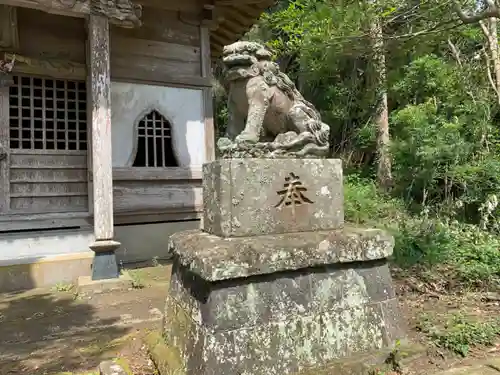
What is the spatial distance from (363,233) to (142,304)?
286 cm

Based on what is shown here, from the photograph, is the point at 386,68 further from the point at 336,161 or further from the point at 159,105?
the point at 336,161

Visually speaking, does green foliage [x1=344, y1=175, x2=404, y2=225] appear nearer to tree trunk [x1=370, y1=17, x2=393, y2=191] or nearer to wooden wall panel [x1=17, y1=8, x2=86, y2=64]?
tree trunk [x1=370, y1=17, x2=393, y2=191]

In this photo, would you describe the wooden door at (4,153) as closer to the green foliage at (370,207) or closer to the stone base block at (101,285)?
the stone base block at (101,285)

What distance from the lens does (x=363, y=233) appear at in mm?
2777

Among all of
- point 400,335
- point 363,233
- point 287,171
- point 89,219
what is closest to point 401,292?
point 400,335

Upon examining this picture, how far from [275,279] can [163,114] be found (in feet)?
15.9

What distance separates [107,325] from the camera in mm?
3969

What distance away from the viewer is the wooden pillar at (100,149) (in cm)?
519

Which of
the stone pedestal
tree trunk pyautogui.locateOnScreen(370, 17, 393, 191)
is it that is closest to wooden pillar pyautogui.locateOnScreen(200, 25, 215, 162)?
the stone pedestal

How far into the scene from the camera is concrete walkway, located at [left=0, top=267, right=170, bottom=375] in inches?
125

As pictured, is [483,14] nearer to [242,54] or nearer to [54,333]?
[242,54]

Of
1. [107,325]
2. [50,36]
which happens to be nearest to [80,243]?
[107,325]

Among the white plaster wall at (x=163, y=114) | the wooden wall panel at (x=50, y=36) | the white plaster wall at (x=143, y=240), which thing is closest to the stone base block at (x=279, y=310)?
the white plaster wall at (x=143, y=240)

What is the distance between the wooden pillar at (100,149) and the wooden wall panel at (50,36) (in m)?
1.15
